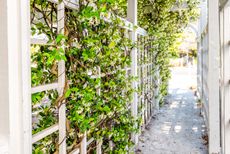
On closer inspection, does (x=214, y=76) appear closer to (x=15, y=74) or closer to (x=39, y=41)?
(x=39, y=41)

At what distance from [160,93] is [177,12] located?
224 cm

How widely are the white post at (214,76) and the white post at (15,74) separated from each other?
10.6 ft

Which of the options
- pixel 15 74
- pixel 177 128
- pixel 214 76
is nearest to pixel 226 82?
pixel 214 76

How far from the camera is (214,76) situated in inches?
177

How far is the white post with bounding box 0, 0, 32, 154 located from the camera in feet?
4.86

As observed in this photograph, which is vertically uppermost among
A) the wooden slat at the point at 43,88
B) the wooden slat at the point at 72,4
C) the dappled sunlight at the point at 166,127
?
the wooden slat at the point at 72,4

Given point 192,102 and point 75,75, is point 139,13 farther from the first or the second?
point 75,75

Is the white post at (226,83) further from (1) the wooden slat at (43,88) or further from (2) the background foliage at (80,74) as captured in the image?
(1) the wooden slat at (43,88)

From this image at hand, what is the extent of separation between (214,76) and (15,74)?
339 cm

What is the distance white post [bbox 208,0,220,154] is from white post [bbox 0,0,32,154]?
10.6ft

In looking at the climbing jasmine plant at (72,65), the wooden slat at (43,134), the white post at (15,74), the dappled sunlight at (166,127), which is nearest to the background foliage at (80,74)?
the climbing jasmine plant at (72,65)

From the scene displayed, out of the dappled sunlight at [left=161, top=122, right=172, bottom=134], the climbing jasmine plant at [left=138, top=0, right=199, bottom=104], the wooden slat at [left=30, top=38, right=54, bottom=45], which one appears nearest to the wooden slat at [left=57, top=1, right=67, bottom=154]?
the wooden slat at [left=30, top=38, right=54, bottom=45]

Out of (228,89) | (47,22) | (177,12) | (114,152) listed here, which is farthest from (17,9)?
(177,12)

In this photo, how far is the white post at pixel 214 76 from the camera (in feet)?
14.5
